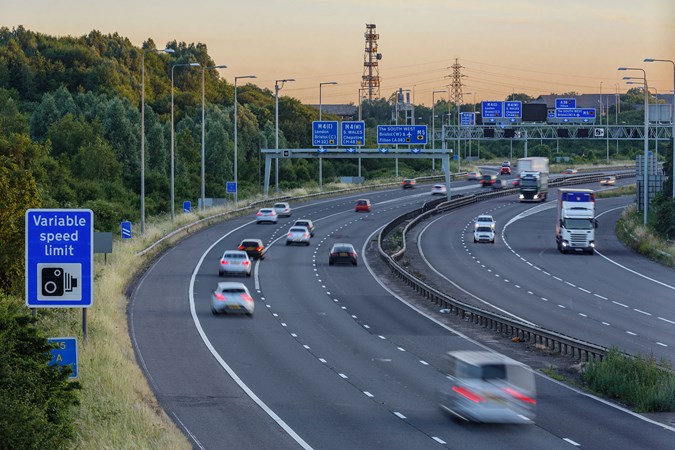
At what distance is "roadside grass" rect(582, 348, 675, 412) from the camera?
1075 inches

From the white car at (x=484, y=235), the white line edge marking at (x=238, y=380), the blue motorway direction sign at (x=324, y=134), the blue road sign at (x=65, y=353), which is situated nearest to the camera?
the blue road sign at (x=65, y=353)

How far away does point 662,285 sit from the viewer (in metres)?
55.7

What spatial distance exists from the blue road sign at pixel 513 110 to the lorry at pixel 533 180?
1392 centimetres

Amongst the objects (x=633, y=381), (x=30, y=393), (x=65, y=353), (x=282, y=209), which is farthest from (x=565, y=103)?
(x=30, y=393)

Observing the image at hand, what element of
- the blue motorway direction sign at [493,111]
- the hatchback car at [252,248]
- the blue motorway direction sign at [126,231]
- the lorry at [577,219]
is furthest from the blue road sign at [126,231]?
the blue motorway direction sign at [493,111]

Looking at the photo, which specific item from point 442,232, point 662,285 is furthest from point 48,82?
point 662,285

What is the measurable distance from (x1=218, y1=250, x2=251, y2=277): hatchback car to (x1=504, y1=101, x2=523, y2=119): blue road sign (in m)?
69.8

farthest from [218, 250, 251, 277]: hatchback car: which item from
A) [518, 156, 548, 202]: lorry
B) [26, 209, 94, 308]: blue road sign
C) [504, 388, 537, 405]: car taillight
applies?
[518, 156, 548, 202]: lorry

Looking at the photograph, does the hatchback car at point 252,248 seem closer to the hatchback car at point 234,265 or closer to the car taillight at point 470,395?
the hatchback car at point 234,265

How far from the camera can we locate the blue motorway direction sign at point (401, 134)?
351 feet

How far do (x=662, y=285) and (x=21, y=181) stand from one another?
32.5 m

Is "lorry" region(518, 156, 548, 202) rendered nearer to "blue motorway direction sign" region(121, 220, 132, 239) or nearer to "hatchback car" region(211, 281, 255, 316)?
"blue motorway direction sign" region(121, 220, 132, 239)

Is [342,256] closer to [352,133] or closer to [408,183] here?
[352,133]

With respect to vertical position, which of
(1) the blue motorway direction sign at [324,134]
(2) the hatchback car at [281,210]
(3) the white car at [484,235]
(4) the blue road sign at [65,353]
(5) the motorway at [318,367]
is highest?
(1) the blue motorway direction sign at [324,134]
